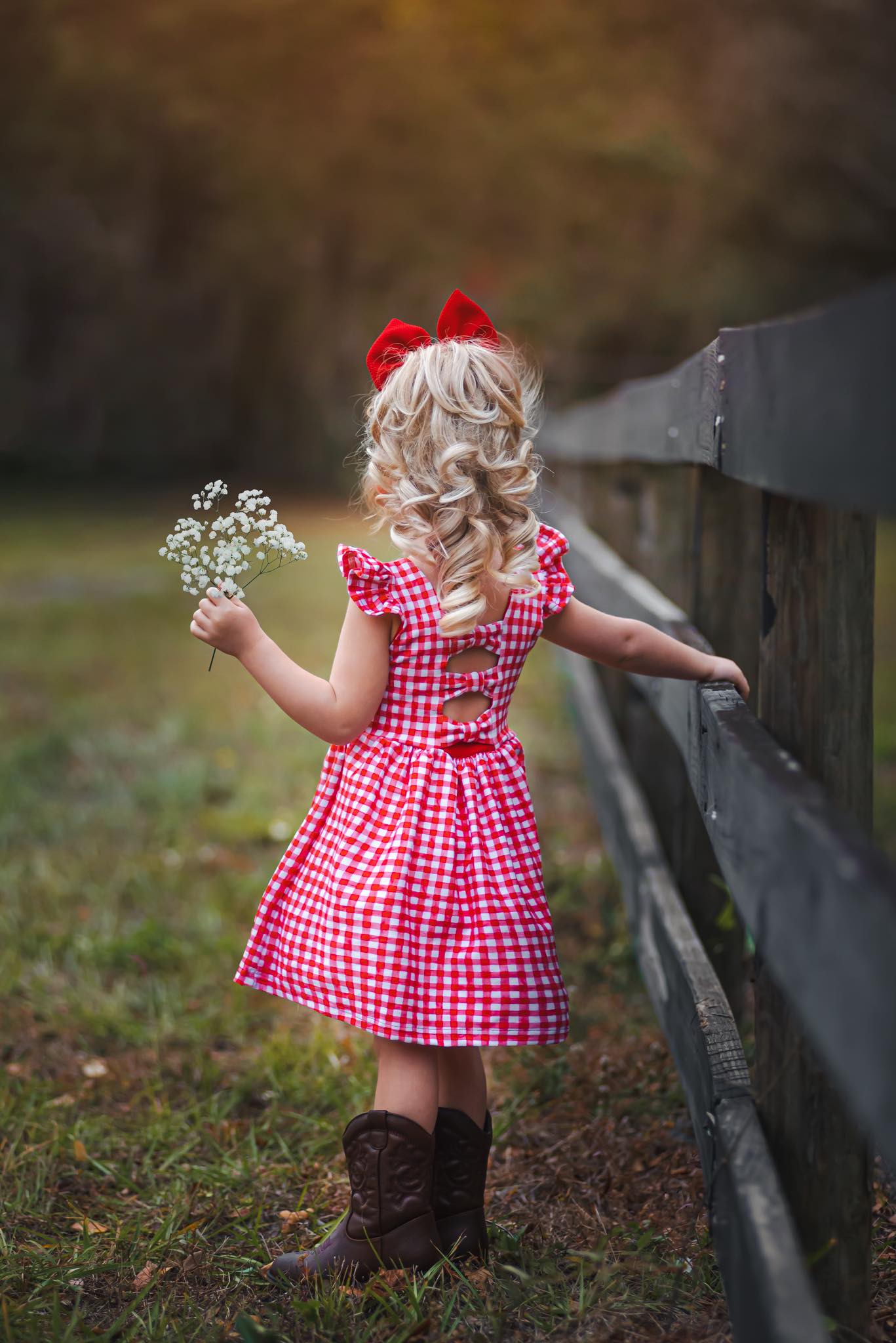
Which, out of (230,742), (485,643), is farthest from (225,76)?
(485,643)

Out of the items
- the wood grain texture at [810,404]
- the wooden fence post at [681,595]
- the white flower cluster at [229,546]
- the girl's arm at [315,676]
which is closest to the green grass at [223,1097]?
the wooden fence post at [681,595]

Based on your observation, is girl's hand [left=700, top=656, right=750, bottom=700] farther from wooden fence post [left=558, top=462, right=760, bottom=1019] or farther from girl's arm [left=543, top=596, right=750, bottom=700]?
wooden fence post [left=558, top=462, right=760, bottom=1019]

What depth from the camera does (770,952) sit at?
1.41 meters

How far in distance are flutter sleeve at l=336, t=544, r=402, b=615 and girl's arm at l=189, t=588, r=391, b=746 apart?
3 centimetres

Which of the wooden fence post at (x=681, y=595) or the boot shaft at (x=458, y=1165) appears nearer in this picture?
the boot shaft at (x=458, y=1165)

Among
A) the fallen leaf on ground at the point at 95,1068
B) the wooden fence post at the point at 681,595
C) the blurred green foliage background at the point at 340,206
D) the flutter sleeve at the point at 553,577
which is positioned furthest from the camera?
the blurred green foliage background at the point at 340,206

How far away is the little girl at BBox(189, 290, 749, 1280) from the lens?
6.75 ft

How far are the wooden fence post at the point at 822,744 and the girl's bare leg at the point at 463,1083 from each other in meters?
0.58

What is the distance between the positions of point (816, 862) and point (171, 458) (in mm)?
22564

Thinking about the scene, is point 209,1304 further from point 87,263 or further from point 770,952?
point 87,263

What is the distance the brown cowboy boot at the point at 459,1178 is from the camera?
2139 mm

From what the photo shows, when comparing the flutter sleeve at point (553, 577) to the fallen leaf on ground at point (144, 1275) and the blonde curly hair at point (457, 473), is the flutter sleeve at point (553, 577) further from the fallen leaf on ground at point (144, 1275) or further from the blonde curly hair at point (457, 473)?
the fallen leaf on ground at point (144, 1275)

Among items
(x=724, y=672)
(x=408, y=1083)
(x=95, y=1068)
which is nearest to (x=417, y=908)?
(x=408, y=1083)

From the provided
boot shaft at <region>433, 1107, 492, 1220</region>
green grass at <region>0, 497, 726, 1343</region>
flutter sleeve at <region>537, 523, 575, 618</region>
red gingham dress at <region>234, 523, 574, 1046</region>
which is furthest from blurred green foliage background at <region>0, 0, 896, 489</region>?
boot shaft at <region>433, 1107, 492, 1220</region>
